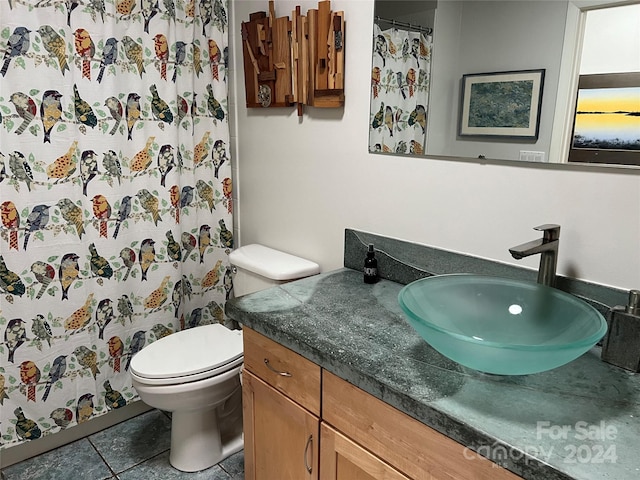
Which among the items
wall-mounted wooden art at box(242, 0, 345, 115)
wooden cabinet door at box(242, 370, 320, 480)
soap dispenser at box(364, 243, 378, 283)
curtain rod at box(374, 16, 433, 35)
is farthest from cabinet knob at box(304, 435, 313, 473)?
curtain rod at box(374, 16, 433, 35)

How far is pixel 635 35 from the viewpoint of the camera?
1162 mm

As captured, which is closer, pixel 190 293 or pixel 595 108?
pixel 595 108

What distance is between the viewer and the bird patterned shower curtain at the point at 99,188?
183 cm

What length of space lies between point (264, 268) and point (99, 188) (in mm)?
738

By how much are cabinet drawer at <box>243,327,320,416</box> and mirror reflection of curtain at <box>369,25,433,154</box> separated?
78 cm

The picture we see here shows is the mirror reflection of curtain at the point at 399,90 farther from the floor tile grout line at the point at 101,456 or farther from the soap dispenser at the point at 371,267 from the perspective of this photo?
the floor tile grout line at the point at 101,456

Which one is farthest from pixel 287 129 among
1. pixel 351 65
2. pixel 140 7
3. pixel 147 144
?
pixel 140 7

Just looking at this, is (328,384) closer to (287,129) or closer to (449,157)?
(449,157)

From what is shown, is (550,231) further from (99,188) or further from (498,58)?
(99,188)

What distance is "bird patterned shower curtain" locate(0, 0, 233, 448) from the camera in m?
1.83

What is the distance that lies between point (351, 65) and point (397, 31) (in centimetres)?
21

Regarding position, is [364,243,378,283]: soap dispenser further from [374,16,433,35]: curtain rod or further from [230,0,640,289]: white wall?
[374,16,433,35]: curtain rod

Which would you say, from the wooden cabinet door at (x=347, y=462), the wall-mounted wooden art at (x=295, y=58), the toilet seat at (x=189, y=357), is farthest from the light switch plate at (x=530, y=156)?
the toilet seat at (x=189, y=357)

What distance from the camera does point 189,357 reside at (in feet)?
6.36
